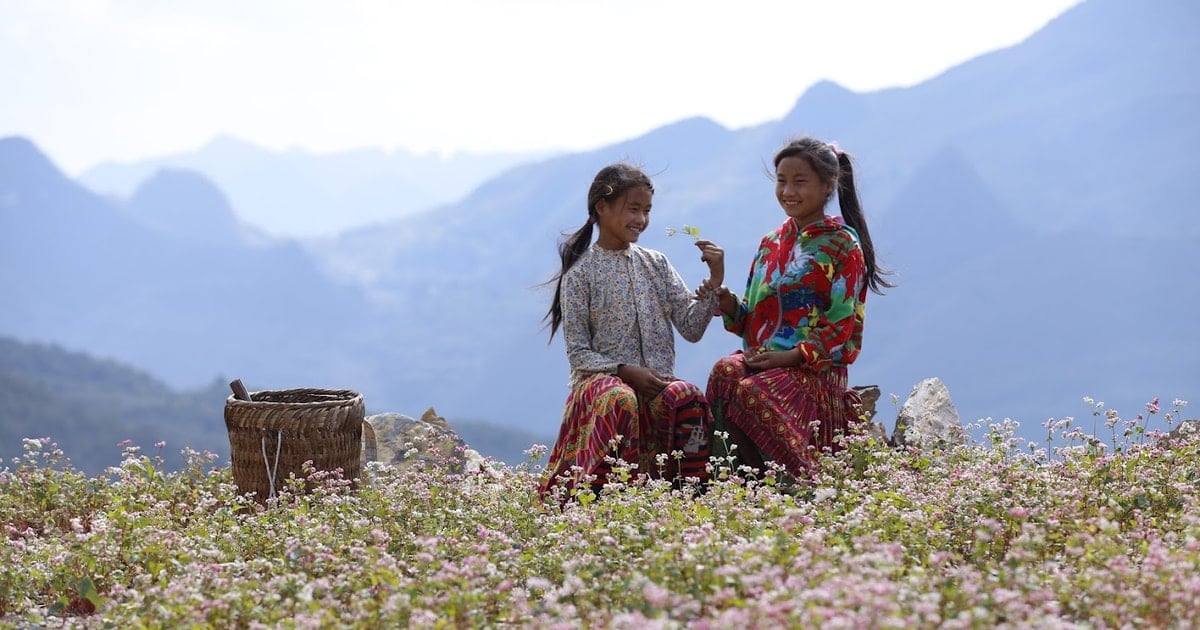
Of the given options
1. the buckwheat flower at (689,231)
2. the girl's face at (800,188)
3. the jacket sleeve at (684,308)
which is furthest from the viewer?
the buckwheat flower at (689,231)

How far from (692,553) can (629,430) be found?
8.35 ft

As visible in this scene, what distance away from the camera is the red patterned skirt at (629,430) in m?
6.80

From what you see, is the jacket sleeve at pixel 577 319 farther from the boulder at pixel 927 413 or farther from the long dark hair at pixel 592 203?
the boulder at pixel 927 413

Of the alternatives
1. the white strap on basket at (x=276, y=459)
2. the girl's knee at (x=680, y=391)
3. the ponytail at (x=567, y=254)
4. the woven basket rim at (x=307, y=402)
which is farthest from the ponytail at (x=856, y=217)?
the white strap on basket at (x=276, y=459)

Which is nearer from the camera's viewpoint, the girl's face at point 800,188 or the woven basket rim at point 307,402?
the girl's face at point 800,188

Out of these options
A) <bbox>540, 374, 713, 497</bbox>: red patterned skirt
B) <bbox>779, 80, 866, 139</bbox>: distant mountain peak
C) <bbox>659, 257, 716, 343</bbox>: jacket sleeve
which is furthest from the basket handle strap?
<bbox>779, 80, 866, 139</bbox>: distant mountain peak

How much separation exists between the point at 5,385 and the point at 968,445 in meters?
88.9

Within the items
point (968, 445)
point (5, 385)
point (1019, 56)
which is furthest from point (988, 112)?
point (968, 445)

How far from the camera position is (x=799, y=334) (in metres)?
7.22

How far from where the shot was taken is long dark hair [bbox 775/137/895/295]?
23.4 ft

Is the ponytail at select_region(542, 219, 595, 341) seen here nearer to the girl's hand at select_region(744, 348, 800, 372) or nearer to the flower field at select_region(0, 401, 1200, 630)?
the flower field at select_region(0, 401, 1200, 630)

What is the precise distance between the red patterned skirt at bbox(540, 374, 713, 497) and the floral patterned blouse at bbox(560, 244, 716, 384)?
0.87 ft

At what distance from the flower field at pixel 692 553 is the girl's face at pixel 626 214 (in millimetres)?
1380

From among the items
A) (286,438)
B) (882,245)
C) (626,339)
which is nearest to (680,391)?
(626,339)
